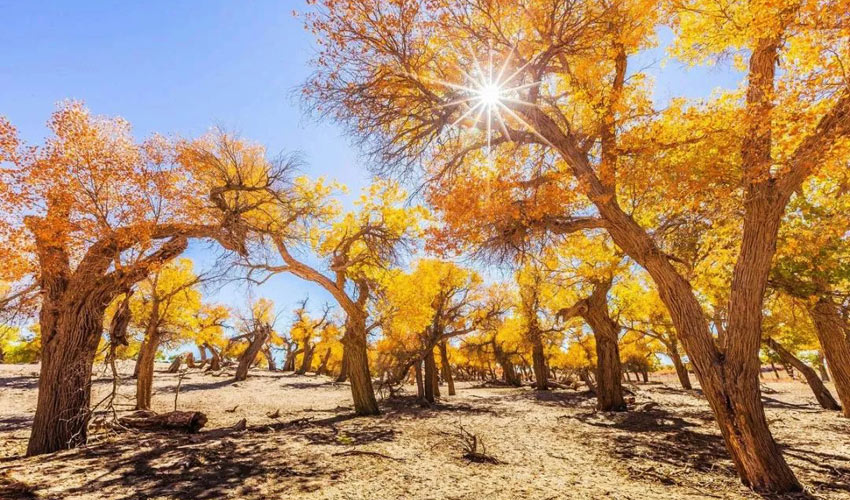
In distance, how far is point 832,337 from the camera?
8.65 m

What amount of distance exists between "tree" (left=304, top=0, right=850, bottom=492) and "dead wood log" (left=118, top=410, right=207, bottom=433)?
7.47 m

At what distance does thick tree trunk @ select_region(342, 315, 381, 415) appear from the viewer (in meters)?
11.2

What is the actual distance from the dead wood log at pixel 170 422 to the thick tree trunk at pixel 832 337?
14244mm

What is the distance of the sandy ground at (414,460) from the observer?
464cm

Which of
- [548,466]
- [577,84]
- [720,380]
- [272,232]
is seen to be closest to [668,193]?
[577,84]

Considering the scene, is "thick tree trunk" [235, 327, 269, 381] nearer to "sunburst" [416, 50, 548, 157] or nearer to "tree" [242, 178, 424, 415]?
"tree" [242, 178, 424, 415]

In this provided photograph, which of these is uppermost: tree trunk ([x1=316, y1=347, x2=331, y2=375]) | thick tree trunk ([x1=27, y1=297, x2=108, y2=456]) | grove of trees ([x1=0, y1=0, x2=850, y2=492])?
grove of trees ([x1=0, y1=0, x2=850, y2=492])

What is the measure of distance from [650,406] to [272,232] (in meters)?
13.7

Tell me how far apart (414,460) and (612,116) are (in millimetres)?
6840

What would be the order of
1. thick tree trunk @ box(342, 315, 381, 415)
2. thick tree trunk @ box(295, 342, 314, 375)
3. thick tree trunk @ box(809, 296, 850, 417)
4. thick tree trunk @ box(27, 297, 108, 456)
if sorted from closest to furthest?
thick tree trunk @ box(27, 297, 108, 456) < thick tree trunk @ box(809, 296, 850, 417) < thick tree trunk @ box(342, 315, 381, 415) < thick tree trunk @ box(295, 342, 314, 375)

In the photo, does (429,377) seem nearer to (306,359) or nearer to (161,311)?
(161,311)

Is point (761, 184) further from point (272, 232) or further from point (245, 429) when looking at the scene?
point (245, 429)

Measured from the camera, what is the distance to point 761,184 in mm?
5113

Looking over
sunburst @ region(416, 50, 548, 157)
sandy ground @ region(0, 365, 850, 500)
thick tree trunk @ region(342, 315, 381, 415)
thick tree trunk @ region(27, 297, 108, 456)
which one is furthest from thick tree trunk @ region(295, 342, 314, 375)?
sunburst @ region(416, 50, 548, 157)
